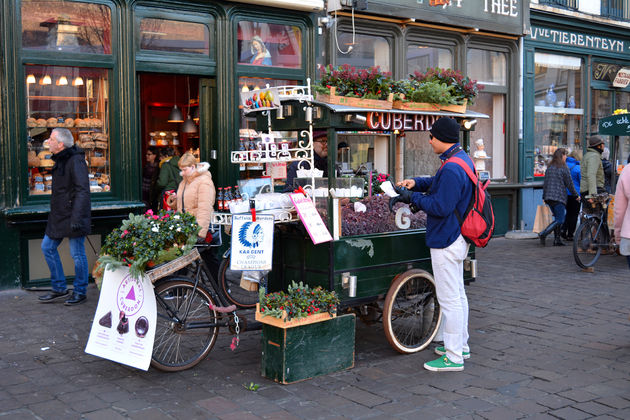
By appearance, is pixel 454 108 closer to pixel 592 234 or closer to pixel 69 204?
pixel 69 204

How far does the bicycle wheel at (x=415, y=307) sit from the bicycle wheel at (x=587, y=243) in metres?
4.47

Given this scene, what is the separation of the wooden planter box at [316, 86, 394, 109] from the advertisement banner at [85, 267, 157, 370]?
2040 mm

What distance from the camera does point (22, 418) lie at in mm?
4371

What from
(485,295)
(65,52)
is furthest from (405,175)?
(65,52)

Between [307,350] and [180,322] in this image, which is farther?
[180,322]

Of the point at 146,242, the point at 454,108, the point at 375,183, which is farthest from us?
the point at 375,183

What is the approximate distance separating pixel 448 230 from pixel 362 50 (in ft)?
22.2

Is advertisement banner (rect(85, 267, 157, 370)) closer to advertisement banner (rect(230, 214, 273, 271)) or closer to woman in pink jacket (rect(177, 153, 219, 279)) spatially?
advertisement banner (rect(230, 214, 273, 271))

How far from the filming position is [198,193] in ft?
22.9

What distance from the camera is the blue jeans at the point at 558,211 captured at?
1194cm

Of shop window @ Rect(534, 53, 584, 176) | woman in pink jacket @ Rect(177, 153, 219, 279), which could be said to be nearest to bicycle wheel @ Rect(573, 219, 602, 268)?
shop window @ Rect(534, 53, 584, 176)

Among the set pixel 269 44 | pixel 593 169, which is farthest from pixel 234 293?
pixel 593 169

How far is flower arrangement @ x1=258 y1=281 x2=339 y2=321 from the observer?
5.04 meters

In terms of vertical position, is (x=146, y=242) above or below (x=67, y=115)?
below
